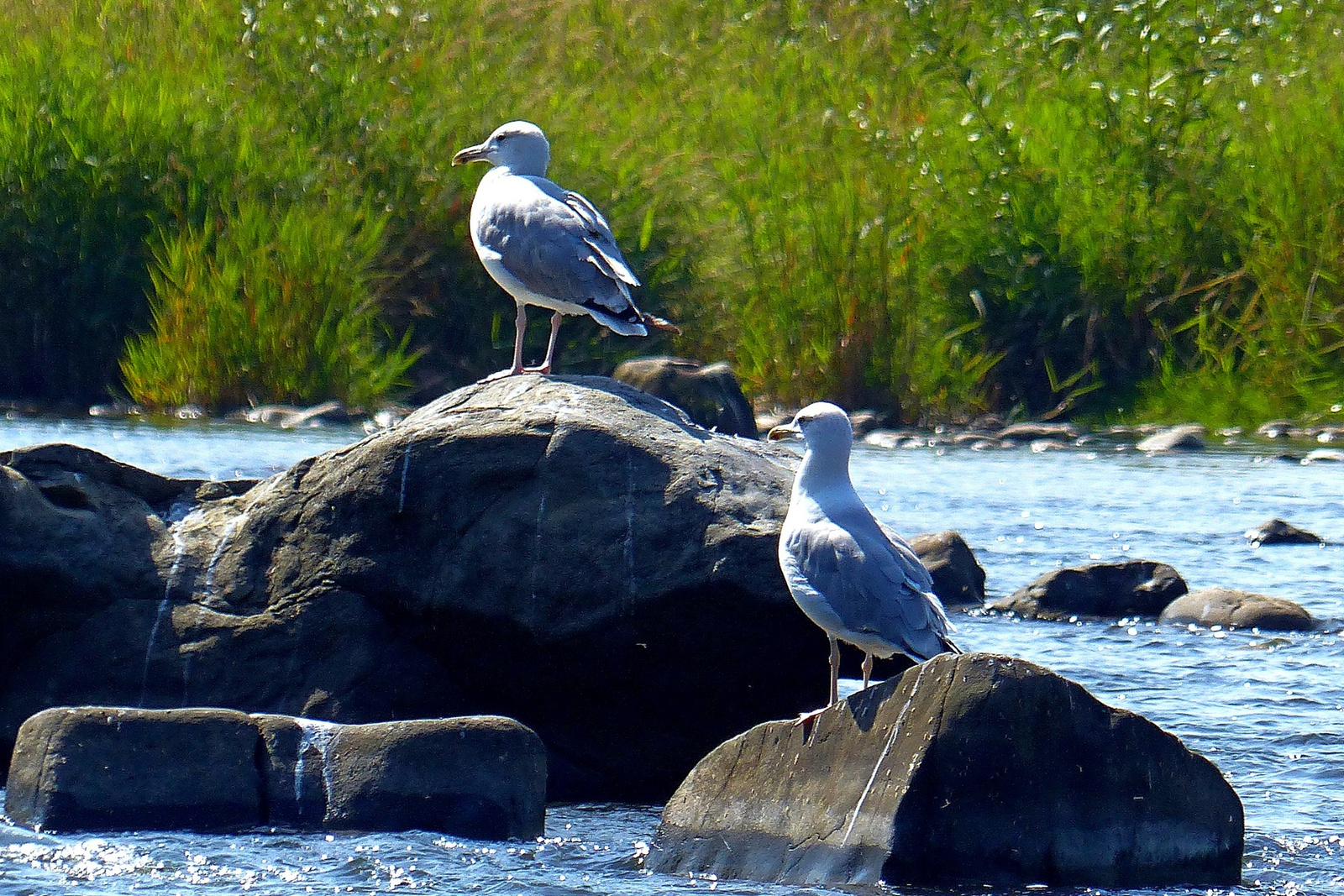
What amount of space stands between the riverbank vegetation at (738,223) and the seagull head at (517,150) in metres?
6.72

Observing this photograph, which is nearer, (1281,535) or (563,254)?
(563,254)

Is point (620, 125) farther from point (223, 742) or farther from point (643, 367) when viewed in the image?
point (223, 742)

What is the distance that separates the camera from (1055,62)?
16.6 m

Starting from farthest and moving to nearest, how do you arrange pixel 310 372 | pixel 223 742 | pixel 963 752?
pixel 310 372
pixel 223 742
pixel 963 752

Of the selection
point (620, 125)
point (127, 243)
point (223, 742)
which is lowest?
point (223, 742)

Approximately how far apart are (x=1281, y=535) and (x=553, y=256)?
546 centimetres

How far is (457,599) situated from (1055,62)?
38.1 ft

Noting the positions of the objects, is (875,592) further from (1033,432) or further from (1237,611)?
(1033,432)

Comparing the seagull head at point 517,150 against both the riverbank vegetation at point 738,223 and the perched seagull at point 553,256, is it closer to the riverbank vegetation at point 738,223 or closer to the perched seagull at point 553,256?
the perched seagull at point 553,256

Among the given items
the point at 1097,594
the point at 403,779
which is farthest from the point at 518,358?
the point at 1097,594

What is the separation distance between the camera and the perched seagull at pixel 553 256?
7039 millimetres

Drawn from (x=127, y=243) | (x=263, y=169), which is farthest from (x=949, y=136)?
(x=127, y=243)

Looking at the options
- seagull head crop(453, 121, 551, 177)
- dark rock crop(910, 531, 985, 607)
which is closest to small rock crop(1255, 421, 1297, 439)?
Answer: dark rock crop(910, 531, 985, 607)

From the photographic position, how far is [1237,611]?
8867 millimetres
